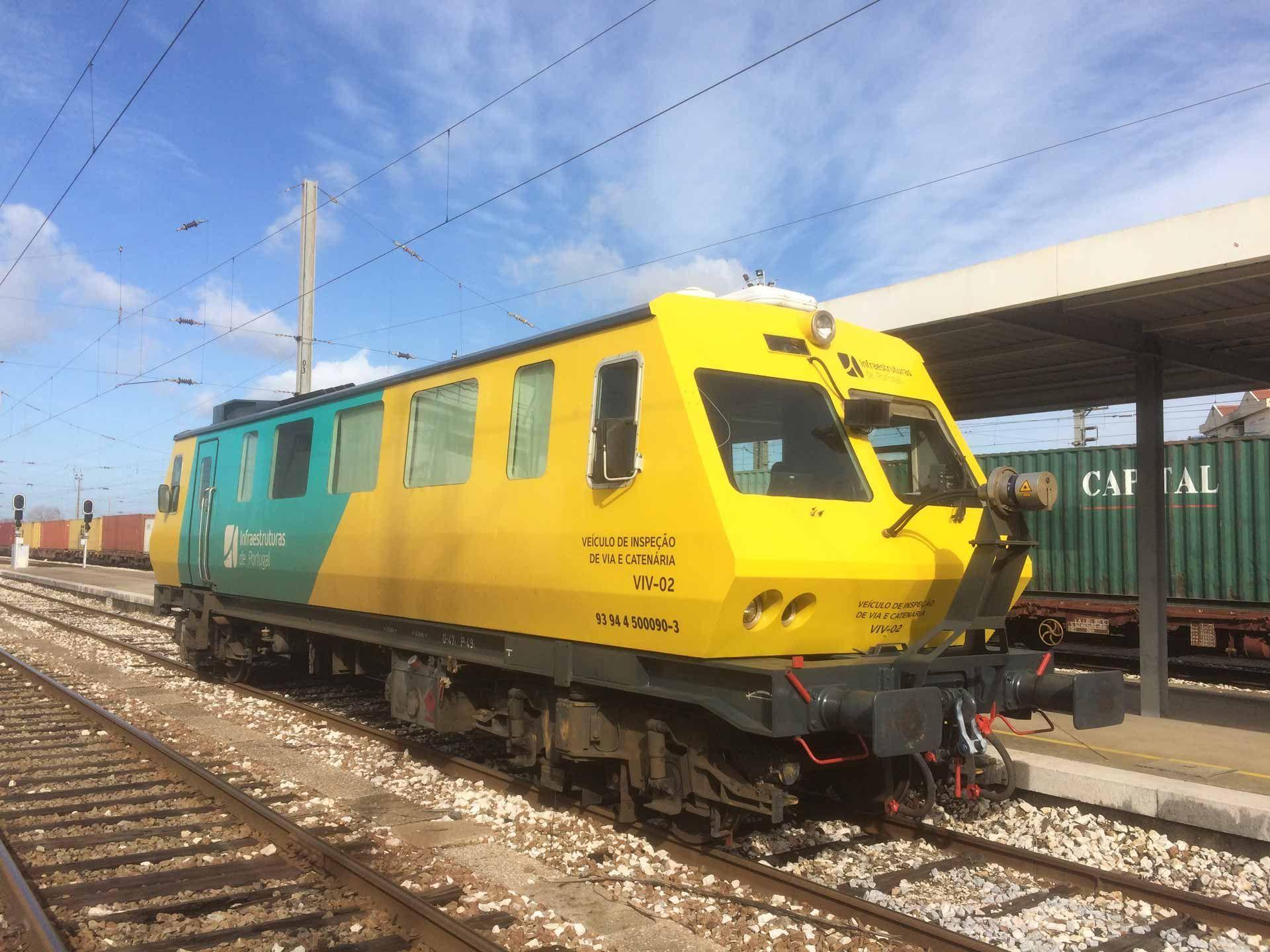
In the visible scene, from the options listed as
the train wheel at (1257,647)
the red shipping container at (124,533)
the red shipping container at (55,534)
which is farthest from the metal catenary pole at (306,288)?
the red shipping container at (55,534)

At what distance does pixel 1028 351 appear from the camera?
10391 mm

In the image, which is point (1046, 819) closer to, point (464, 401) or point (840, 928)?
point (840, 928)

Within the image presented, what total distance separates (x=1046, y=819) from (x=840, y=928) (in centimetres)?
252

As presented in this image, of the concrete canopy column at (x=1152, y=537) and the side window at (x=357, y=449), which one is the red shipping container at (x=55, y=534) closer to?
the side window at (x=357, y=449)

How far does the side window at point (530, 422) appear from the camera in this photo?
627 cm

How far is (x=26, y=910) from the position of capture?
4.70m

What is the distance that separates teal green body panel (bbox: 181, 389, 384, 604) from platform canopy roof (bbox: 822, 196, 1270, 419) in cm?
517

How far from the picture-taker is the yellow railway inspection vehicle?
5.00m

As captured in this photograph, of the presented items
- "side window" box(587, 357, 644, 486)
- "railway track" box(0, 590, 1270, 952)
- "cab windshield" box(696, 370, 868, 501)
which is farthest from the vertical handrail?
"cab windshield" box(696, 370, 868, 501)

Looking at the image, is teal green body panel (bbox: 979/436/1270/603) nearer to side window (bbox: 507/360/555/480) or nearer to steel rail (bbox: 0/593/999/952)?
steel rail (bbox: 0/593/999/952)

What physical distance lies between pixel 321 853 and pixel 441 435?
3.10 metres

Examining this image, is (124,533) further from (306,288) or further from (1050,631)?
(1050,631)

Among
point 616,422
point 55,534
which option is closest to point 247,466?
point 616,422

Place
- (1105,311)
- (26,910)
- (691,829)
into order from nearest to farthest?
(26,910) < (691,829) < (1105,311)
